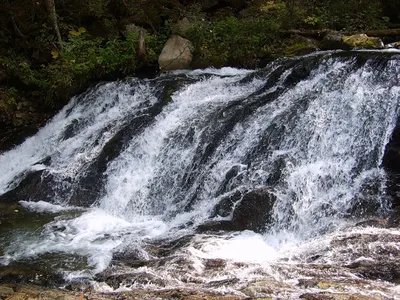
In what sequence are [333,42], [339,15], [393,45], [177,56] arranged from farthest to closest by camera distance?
[339,15]
[177,56]
[333,42]
[393,45]

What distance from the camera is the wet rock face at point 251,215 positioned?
6738mm

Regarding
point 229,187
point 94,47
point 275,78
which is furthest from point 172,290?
point 94,47

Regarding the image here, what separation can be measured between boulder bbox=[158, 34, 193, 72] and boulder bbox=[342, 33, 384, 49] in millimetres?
4432

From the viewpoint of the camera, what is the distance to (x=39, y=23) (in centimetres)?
1368

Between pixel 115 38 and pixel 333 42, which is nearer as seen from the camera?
pixel 333 42

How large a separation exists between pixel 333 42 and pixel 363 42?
83 cm

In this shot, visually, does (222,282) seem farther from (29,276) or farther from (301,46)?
(301,46)

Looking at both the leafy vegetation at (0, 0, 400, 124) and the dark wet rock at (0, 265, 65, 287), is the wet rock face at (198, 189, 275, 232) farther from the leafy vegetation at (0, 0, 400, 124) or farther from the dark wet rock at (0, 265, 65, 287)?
the leafy vegetation at (0, 0, 400, 124)

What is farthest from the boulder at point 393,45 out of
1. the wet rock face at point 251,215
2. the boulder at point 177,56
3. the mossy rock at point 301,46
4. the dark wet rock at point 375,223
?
the wet rock face at point 251,215

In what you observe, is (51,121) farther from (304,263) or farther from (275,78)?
(304,263)

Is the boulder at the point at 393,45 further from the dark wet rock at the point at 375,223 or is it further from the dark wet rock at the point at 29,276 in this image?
the dark wet rock at the point at 29,276

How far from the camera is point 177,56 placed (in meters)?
12.1

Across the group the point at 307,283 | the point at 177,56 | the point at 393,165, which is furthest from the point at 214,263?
the point at 177,56

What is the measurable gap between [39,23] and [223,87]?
23.8 feet
